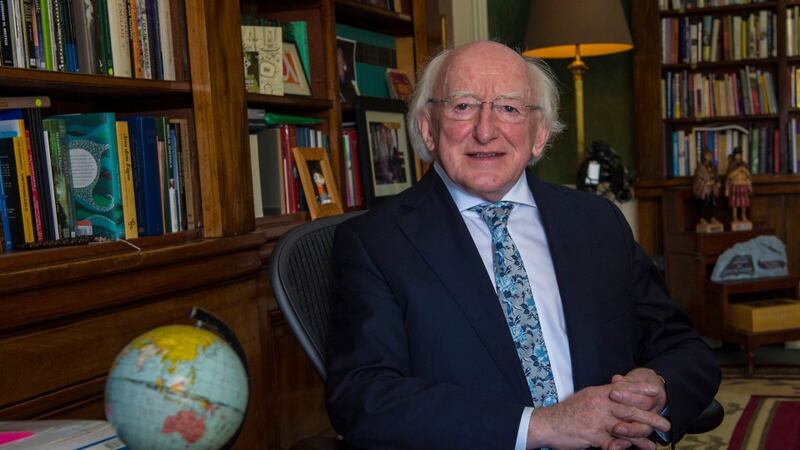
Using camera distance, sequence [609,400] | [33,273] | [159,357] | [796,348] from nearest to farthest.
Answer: [159,357]
[609,400]
[33,273]
[796,348]

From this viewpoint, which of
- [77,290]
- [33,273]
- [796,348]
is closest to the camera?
[33,273]

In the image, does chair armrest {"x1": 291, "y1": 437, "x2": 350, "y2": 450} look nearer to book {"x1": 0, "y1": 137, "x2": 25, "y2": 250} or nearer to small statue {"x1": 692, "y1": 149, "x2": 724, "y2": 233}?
book {"x1": 0, "y1": 137, "x2": 25, "y2": 250}

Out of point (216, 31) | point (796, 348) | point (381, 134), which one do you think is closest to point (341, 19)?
point (381, 134)

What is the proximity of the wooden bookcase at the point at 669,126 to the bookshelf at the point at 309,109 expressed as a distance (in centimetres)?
232

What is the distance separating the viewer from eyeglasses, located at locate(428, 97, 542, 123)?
175 cm

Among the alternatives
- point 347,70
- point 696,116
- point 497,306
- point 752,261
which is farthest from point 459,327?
point 696,116

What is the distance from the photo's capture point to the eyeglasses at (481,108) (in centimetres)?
175

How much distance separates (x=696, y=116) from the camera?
5379 mm

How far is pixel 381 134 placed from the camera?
10.3ft

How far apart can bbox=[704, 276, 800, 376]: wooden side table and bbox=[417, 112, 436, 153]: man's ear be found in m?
3.01

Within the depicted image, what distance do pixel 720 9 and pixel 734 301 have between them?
1.81 meters

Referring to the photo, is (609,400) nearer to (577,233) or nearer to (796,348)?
(577,233)

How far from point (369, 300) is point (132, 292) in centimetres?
61

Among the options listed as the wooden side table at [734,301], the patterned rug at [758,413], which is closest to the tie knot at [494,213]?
the patterned rug at [758,413]
